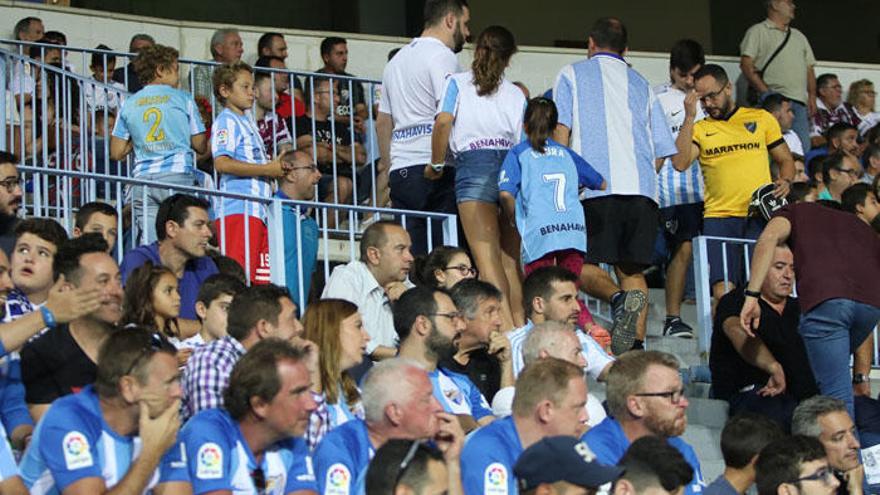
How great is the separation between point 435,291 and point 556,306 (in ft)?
3.13

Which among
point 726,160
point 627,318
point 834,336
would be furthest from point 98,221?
point 726,160

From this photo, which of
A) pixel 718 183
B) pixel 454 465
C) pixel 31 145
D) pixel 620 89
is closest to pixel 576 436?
pixel 454 465

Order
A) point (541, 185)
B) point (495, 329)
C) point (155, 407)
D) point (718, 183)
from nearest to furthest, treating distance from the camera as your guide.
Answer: point (155, 407), point (495, 329), point (541, 185), point (718, 183)

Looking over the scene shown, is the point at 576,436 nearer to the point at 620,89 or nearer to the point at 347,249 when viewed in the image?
the point at 620,89

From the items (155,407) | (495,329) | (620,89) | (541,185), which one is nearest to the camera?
(155,407)

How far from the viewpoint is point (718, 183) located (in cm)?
1262

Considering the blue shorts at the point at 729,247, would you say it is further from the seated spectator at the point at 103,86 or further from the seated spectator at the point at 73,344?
the seated spectator at the point at 73,344

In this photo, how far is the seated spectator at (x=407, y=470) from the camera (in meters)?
6.12

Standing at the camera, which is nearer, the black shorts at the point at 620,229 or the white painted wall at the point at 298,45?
the black shorts at the point at 620,229

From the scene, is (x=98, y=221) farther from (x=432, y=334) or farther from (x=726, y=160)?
(x=726, y=160)

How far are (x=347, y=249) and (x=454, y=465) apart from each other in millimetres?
6022

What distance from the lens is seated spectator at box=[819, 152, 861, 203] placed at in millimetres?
13695

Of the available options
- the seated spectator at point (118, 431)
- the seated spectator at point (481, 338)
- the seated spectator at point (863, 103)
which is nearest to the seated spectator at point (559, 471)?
the seated spectator at point (118, 431)

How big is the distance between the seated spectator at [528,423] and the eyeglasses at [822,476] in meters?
1.25
